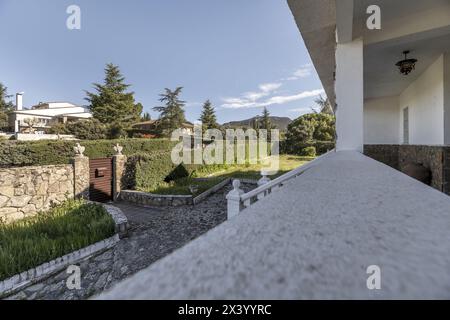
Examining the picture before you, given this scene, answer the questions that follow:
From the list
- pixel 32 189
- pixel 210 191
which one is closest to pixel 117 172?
pixel 32 189

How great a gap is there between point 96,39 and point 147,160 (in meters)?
4.77

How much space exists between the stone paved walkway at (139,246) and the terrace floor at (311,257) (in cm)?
319

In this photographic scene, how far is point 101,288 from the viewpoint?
9.64 feet

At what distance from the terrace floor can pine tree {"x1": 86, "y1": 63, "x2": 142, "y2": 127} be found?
2219cm

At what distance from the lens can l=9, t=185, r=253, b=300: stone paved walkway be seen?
299cm

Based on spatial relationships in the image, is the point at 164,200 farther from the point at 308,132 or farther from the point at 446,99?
the point at 308,132

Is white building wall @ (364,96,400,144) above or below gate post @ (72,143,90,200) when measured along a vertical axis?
above

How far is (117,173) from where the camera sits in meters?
7.30

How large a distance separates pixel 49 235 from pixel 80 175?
2.66 metres

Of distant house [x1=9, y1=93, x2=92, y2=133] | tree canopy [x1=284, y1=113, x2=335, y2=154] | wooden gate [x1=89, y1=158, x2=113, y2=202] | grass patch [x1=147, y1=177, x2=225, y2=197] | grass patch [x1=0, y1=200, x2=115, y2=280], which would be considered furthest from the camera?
distant house [x1=9, y1=93, x2=92, y2=133]

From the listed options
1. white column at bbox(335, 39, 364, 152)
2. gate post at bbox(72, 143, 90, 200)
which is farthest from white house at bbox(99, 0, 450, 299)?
gate post at bbox(72, 143, 90, 200)

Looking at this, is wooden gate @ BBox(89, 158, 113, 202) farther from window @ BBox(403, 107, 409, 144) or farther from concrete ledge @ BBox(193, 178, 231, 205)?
window @ BBox(403, 107, 409, 144)

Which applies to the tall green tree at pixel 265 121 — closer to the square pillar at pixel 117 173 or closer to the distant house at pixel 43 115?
the distant house at pixel 43 115

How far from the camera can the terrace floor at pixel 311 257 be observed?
42 cm
